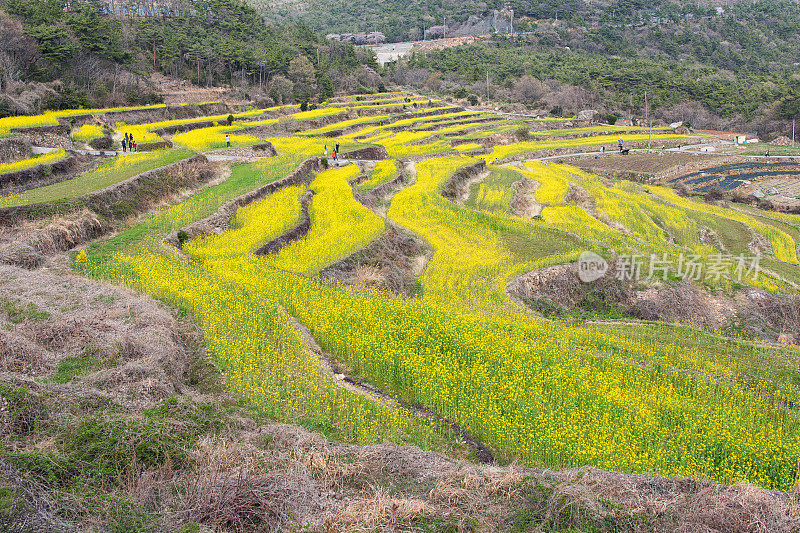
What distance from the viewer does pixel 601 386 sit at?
9625 millimetres

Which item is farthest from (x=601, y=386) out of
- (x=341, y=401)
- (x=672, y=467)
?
(x=341, y=401)

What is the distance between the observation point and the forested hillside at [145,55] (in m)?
34.0

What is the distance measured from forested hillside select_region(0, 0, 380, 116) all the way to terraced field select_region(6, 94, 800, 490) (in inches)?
611

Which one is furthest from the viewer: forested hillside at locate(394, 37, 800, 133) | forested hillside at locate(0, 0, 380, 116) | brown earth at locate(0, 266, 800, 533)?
forested hillside at locate(394, 37, 800, 133)

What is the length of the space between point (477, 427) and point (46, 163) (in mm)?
19694

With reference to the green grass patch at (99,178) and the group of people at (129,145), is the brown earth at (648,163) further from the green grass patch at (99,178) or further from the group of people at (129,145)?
the group of people at (129,145)

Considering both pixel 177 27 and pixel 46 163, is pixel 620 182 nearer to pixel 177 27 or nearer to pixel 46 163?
pixel 46 163

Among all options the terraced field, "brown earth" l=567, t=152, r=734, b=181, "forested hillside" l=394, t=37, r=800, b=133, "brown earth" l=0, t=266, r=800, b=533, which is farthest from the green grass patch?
"forested hillside" l=394, t=37, r=800, b=133

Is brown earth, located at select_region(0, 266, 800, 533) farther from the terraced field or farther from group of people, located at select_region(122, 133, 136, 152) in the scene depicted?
group of people, located at select_region(122, 133, 136, 152)

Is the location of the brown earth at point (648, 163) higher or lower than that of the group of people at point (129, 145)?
lower

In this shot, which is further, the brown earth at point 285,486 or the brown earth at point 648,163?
the brown earth at point 648,163

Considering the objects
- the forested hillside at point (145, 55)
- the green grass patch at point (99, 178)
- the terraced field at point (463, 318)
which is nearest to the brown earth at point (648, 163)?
the terraced field at point (463, 318)

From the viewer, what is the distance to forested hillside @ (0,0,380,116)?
34.0m

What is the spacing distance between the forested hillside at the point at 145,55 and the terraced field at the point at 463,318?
15.5m
